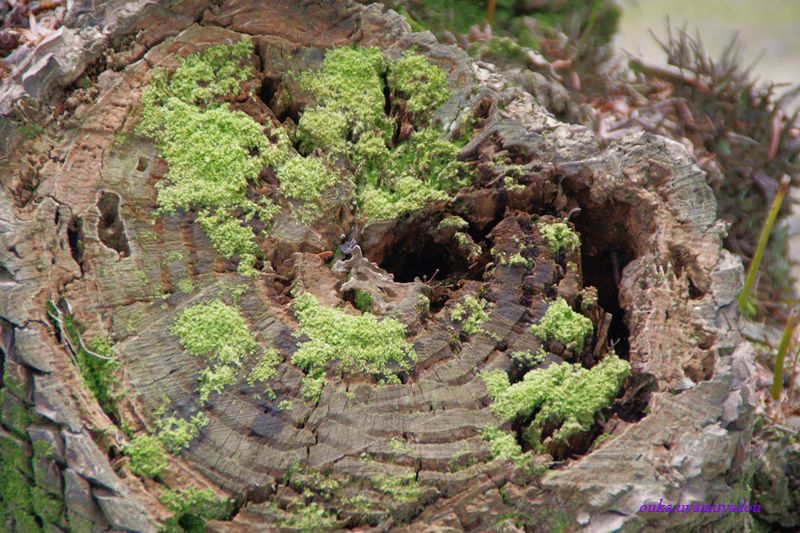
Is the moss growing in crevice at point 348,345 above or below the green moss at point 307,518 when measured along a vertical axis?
above

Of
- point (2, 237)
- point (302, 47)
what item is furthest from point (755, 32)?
point (2, 237)

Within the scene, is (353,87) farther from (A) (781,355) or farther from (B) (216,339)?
(A) (781,355)

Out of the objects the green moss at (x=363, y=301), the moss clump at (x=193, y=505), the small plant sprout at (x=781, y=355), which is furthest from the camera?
the small plant sprout at (x=781, y=355)

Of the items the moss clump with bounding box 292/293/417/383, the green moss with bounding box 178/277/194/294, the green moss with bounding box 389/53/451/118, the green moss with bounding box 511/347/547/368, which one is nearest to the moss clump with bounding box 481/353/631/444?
the green moss with bounding box 511/347/547/368

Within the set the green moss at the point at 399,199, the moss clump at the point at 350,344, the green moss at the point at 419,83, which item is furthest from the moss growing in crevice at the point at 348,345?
the green moss at the point at 419,83

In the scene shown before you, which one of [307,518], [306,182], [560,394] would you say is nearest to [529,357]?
[560,394]

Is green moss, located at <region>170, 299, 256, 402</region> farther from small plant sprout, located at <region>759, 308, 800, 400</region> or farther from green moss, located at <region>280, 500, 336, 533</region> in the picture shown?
small plant sprout, located at <region>759, 308, 800, 400</region>

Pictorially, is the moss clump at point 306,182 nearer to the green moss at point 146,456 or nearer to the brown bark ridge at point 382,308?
the brown bark ridge at point 382,308
